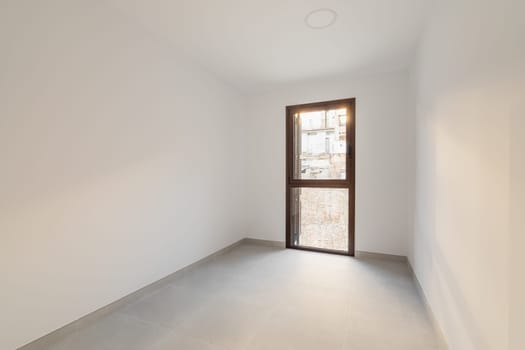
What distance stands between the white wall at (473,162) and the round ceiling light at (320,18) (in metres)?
0.81

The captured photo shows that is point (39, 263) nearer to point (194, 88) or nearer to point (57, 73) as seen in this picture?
point (57, 73)

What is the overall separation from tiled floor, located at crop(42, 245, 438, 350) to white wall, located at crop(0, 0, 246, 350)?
0.31 m

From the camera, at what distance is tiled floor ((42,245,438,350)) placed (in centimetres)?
160

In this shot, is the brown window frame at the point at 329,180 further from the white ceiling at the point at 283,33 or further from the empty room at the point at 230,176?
the white ceiling at the point at 283,33

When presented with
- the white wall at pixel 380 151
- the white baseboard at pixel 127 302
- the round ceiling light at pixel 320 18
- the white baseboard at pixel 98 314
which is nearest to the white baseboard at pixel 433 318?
the white baseboard at pixel 127 302

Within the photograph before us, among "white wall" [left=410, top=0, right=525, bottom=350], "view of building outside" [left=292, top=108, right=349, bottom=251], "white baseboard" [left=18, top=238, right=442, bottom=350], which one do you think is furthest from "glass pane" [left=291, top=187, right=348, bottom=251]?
"white wall" [left=410, top=0, right=525, bottom=350]

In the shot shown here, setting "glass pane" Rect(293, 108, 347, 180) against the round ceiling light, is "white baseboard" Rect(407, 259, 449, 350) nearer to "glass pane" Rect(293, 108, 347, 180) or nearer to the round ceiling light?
"glass pane" Rect(293, 108, 347, 180)

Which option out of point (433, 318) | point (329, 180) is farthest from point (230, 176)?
point (433, 318)

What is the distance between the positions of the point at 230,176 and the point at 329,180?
1573 mm

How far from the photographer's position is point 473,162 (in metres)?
1.14

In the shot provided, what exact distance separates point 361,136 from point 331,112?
608mm

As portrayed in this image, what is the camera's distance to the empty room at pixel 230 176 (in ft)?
3.63

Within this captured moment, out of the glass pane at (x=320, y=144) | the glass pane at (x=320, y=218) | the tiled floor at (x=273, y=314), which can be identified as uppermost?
the glass pane at (x=320, y=144)

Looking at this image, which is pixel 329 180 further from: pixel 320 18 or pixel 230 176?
pixel 320 18
